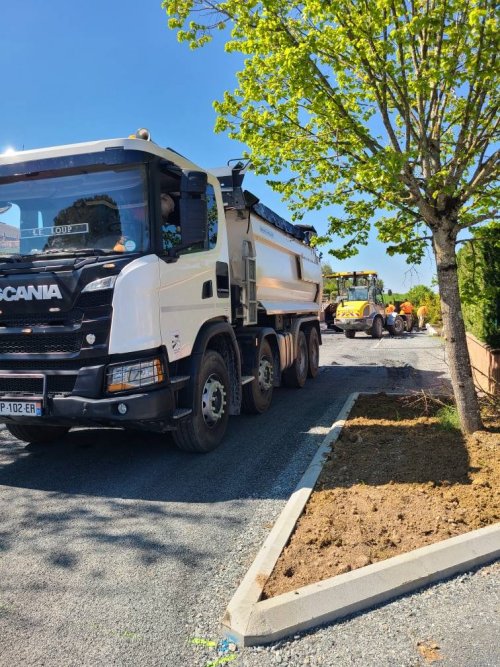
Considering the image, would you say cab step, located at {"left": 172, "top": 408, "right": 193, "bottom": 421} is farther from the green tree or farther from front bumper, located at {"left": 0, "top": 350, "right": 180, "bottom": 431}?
the green tree

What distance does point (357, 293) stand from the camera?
23609mm

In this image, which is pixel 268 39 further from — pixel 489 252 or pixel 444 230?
pixel 489 252

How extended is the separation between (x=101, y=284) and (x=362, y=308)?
18626 mm

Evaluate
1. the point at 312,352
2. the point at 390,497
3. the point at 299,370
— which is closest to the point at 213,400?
the point at 390,497

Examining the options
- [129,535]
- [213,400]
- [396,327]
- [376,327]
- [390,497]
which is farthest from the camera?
[396,327]

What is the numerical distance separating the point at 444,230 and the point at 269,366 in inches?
136

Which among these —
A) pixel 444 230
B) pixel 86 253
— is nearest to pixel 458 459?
pixel 444 230

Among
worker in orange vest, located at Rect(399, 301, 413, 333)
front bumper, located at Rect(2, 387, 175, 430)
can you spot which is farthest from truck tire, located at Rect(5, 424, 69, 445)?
worker in orange vest, located at Rect(399, 301, 413, 333)

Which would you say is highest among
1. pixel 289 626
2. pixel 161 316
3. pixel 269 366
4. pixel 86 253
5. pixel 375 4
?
pixel 375 4

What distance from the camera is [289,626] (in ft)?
8.36

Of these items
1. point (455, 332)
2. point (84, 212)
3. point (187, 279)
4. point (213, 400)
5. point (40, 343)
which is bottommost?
point (213, 400)

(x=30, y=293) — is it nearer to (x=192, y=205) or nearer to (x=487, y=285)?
(x=192, y=205)

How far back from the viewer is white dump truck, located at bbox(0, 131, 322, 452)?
14.2 ft

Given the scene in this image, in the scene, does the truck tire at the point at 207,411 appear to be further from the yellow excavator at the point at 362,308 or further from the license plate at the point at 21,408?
the yellow excavator at the point at 362,308
